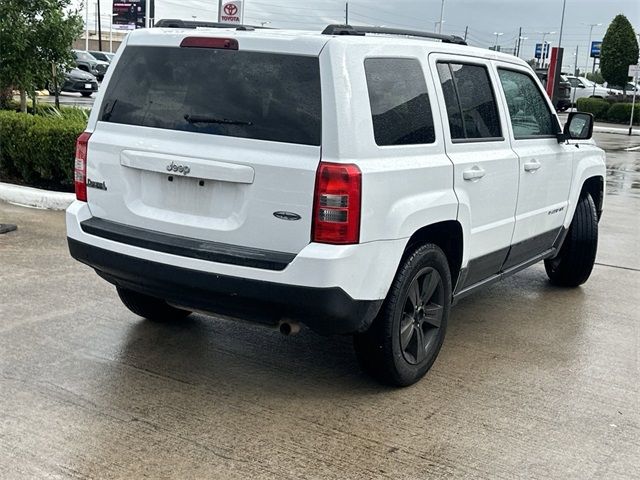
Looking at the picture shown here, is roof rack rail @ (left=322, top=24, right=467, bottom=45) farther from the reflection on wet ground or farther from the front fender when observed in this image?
the reflection on wet ground

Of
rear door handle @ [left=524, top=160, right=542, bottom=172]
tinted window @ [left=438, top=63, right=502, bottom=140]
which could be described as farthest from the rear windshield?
rear door handle @ [left=524, top=160, right=542, bottom=172]

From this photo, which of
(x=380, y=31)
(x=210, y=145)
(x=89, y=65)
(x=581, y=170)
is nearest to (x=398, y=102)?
(x=380, y=31)

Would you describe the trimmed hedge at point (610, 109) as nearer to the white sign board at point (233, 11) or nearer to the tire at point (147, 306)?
the white sign board at point (233, 11)

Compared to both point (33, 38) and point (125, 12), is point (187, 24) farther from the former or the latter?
point (125, 12)

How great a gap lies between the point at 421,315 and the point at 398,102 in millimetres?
1194

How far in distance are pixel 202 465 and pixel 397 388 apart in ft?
4.39

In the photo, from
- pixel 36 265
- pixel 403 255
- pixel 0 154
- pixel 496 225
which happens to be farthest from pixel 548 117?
pixel 0 154

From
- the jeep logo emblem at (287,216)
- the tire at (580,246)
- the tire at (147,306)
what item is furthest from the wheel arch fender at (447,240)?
the tire at (580,246)

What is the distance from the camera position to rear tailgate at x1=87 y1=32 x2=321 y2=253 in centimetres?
379

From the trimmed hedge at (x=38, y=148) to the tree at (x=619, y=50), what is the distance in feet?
108

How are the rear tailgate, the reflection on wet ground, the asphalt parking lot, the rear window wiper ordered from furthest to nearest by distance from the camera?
the reflection on wet ground < the rear window wiper < the rear tailgate < the asphalt parking lot

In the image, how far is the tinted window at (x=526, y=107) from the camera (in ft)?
17.6

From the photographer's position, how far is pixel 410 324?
4.39 m

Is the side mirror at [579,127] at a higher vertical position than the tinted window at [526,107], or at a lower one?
lower
